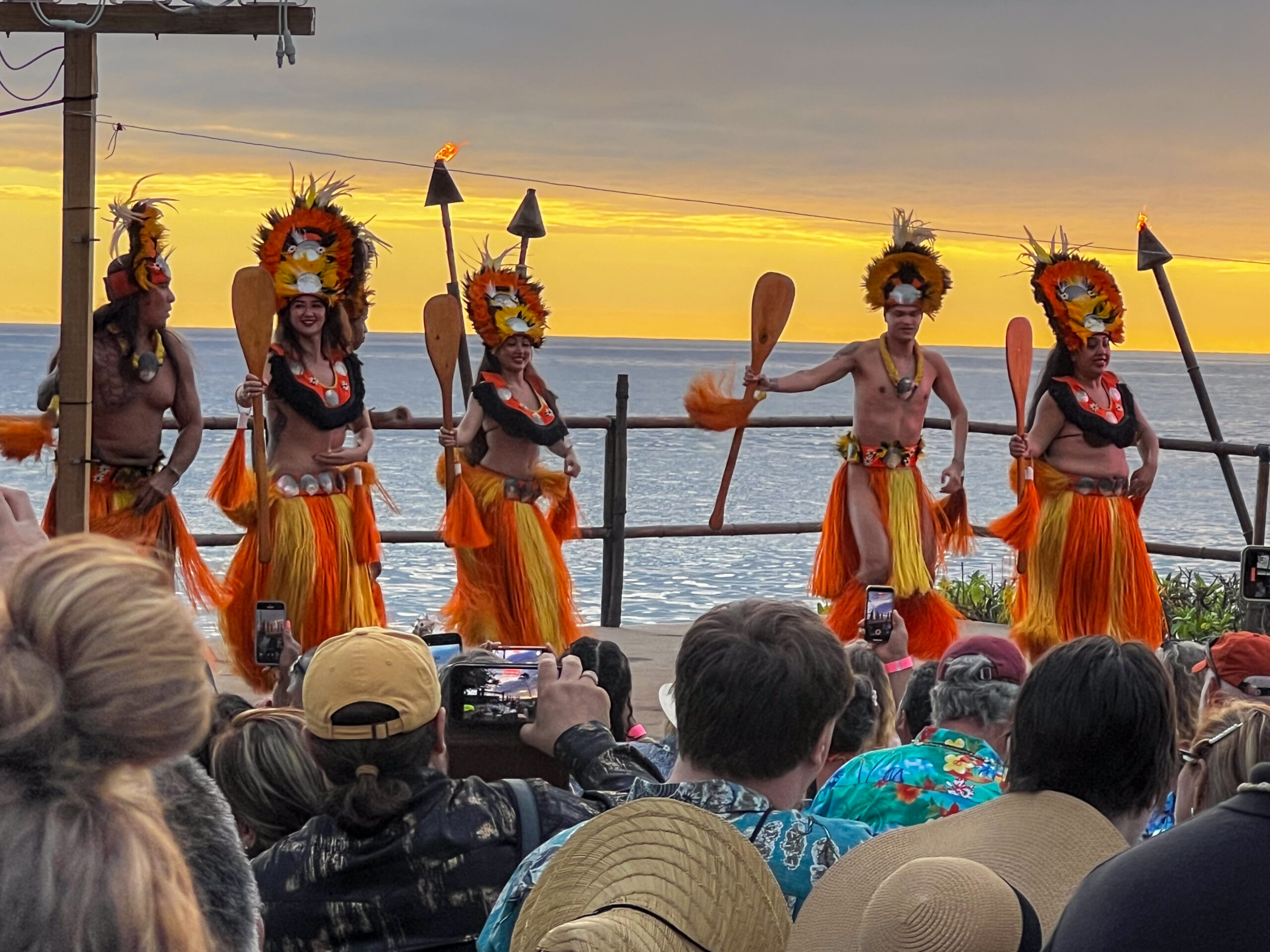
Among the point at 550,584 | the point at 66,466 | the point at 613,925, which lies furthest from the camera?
the point at 550,584

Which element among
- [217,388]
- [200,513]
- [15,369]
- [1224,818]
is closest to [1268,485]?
[1224,818]

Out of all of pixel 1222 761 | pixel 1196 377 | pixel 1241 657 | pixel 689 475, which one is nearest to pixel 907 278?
pixel 1196 377

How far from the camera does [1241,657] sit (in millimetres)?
2662

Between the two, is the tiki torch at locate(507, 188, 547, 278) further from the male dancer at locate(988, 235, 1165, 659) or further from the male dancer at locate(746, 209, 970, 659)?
the male dancer at locate(988, 235, 1165, 659)

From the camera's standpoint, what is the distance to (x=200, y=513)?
17.2 metres

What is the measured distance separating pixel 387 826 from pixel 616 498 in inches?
203

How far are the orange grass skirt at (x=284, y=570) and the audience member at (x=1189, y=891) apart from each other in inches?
170

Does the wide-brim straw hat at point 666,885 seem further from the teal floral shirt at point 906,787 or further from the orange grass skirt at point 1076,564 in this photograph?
the orange grass skirt at point 1076,564

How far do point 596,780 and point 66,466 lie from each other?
2.30 m

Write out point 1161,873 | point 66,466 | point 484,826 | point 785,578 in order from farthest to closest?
1. point 785,578
2. point 66,466
3. point 484,826
4. point 1161,873

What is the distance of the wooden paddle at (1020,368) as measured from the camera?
6.11 m

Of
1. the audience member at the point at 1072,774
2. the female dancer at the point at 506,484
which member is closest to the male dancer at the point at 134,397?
the female dancer at the point at 506,484

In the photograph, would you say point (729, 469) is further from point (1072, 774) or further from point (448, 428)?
point (1072, 774)

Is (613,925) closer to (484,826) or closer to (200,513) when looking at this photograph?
(484,826)
